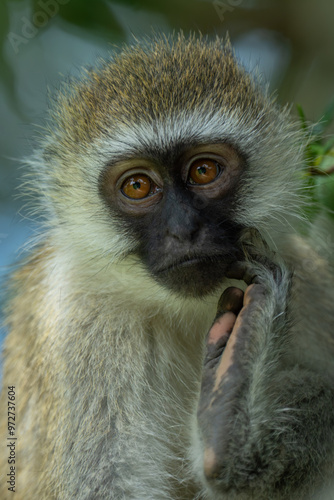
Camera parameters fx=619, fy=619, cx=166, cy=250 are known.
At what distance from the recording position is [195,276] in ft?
11.0

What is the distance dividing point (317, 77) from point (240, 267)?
1.83 m

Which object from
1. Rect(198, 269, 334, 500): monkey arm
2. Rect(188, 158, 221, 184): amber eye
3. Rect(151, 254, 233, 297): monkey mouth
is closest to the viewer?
Rect(198, 269, 334, 500): monkey arm

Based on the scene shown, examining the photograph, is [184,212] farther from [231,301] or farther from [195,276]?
[231,301]

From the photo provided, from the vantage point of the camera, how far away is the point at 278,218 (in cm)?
392

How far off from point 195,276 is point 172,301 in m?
0.36

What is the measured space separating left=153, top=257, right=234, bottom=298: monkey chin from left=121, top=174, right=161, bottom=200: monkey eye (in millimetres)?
501

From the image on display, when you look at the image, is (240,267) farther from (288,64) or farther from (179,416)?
(288,64)

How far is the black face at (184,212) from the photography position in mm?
3305

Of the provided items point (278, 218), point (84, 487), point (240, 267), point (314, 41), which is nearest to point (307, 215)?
point (278, 218)

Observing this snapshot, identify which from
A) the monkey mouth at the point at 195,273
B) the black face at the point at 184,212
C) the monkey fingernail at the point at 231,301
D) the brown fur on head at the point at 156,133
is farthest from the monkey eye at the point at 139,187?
the monkey fingernail at the point at 231,301

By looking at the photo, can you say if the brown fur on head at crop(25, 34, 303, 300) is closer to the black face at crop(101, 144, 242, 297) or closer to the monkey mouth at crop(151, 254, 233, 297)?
the black face at crop(101, 144, 242, 297)

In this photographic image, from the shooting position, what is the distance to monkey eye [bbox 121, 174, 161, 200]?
12.1 ft

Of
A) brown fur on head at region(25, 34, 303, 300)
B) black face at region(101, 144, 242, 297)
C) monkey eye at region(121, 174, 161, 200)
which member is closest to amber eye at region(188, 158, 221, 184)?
black face at region(101, 144, 242, 297)

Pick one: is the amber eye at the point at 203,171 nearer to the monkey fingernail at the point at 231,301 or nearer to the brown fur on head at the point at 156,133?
the brown fur on head at the point at 156,133
